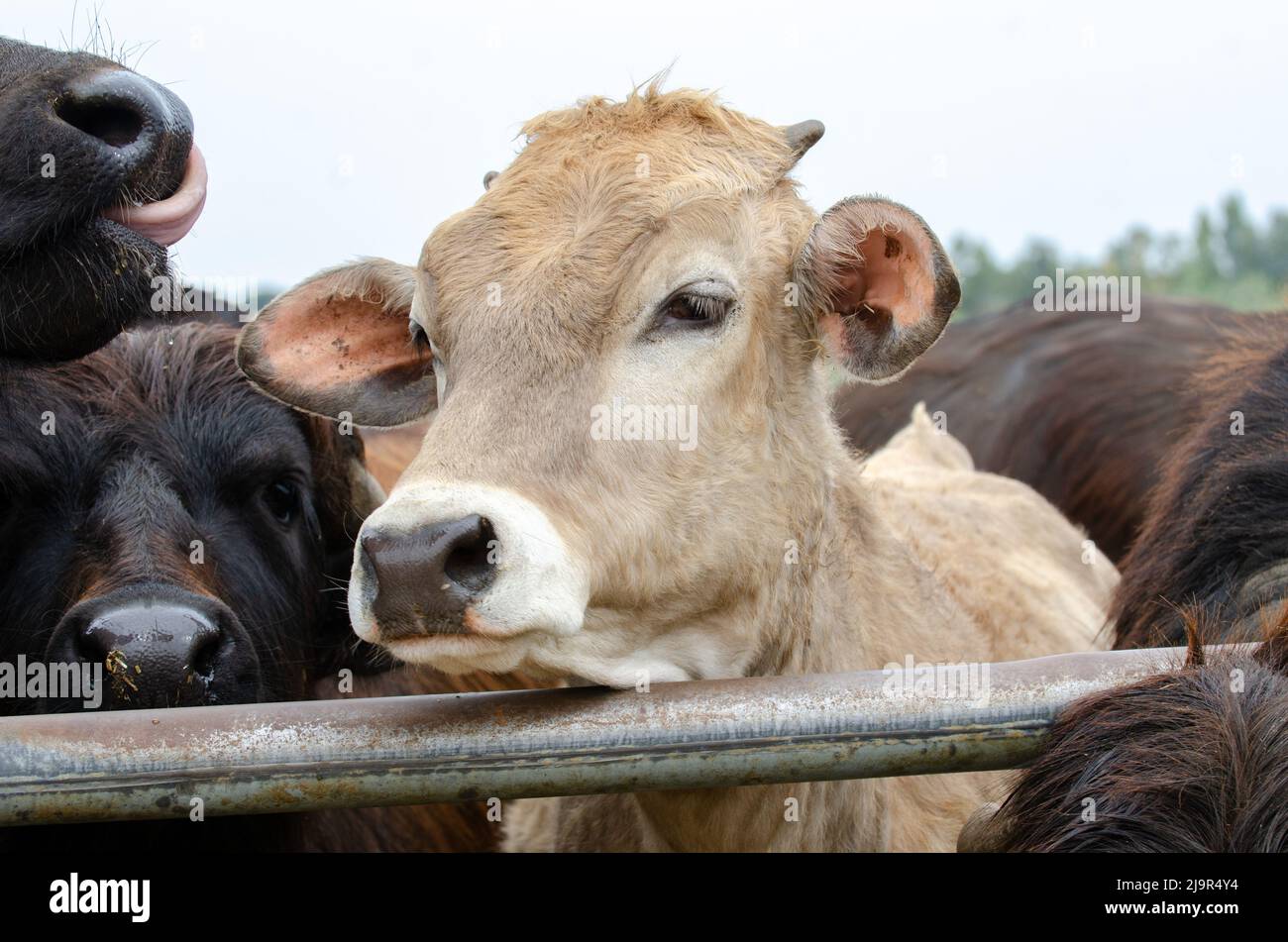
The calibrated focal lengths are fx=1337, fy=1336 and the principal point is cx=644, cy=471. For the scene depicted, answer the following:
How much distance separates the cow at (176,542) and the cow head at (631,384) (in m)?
0.43

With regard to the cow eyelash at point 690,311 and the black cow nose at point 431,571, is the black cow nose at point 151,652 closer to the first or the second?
the black cow nose at point 431,571

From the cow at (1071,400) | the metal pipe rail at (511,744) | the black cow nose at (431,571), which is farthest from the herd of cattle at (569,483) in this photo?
the cow at (1071,400)

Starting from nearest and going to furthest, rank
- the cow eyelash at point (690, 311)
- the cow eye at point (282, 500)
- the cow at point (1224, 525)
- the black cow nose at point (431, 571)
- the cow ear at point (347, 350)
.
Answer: the black cow nose at point (431, 571) → the cow eyelash at point (690, 311) → the cow at point (1224, 525) → the cow ear at point (347, 350) → the cow eye at point (282, 500)

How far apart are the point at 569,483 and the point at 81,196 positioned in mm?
1284

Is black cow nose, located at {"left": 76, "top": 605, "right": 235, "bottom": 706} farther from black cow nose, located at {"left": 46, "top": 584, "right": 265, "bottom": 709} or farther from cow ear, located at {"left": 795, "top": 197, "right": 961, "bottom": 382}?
cow ear, located at {"left": 795, "top": 197, "right": 961, "bottom": 382}

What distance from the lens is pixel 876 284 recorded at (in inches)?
123

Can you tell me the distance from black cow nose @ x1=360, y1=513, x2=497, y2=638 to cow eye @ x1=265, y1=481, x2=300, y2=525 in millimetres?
1490

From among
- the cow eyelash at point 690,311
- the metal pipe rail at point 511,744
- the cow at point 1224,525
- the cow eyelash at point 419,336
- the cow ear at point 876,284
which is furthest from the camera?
the cow at point 1224,525

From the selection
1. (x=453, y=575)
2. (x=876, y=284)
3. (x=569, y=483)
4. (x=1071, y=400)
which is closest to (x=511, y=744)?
(x=453, y=575)

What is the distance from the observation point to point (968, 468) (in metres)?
7.16

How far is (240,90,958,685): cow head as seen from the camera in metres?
2.46

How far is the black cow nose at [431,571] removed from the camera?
92.9 inches
